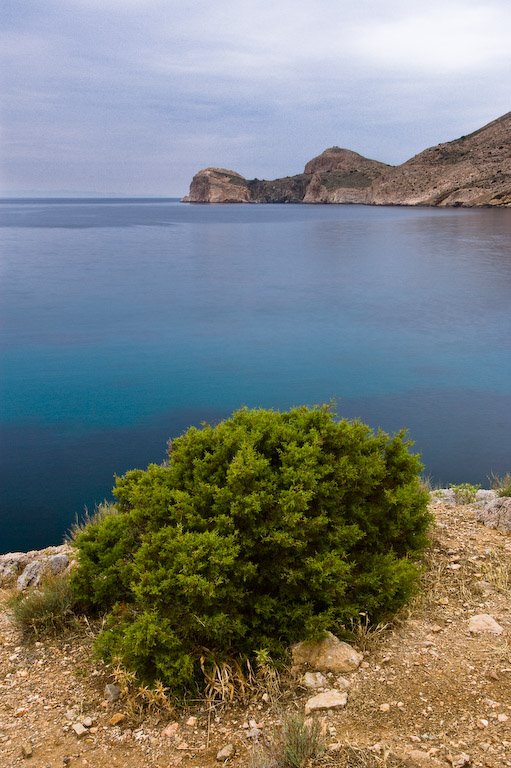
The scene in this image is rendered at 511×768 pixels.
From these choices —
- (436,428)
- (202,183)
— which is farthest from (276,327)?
(202,183)

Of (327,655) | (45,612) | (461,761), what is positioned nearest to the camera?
(461,761)

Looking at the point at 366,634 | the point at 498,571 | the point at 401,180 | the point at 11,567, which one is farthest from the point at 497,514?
the point at 401,180

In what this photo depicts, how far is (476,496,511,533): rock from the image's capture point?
5.94m

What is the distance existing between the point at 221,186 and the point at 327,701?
186865mm

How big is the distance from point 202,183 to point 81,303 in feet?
560

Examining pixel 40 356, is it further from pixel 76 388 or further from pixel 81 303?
pixel 81 303

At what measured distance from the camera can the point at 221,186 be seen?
180 metres

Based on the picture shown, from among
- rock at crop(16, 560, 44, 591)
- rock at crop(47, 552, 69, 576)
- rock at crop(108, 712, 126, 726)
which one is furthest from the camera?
rock at crop(47, 552, 69, 576)

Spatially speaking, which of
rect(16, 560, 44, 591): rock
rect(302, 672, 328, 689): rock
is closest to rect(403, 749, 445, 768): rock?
rect(302, 672, 328, 689): rock

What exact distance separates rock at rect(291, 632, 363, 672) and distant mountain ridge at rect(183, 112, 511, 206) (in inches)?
3669

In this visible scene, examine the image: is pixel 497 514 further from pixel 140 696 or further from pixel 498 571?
pixel 140 696

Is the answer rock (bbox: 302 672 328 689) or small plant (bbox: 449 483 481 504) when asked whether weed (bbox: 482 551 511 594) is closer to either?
small plant (bbox: 449 483 481 504)

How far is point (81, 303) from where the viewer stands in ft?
89.1

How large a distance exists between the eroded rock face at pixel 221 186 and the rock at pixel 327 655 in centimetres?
18474
